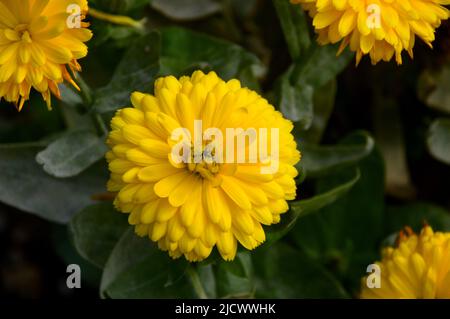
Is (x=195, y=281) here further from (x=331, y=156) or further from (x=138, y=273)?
(x=331, y=156)

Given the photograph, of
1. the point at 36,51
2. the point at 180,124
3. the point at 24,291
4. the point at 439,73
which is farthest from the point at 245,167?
the point at 24,291

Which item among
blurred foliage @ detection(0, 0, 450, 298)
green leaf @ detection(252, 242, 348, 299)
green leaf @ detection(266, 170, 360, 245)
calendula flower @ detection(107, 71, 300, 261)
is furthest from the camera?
green leaf @ detection(252, 242, 348, 299)

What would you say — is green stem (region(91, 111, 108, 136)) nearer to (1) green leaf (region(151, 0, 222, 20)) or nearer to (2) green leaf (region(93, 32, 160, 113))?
(2) green leaf (region(93, 32, 160, 113))

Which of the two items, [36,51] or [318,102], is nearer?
[36,51]

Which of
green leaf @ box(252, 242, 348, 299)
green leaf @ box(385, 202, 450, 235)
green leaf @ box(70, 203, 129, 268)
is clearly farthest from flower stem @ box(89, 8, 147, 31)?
green leaf @ box(385, 202, 450, 235)

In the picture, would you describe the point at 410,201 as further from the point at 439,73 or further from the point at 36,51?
the point at 36,51

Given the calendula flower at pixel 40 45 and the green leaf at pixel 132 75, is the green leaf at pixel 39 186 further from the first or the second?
the calendula flower at pixel 40 45

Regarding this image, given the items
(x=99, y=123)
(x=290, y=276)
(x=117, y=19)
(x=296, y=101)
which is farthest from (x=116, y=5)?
(x=290, y=276)
